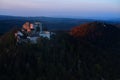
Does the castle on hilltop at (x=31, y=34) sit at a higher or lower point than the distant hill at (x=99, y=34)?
higher

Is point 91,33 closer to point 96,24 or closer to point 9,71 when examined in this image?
point 96,24

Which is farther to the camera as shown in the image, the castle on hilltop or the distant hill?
the distant hill

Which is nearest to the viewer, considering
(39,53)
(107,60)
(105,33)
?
(39,53)

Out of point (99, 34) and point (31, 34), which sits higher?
point (31, 34)

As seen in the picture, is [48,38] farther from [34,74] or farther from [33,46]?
[34,74]

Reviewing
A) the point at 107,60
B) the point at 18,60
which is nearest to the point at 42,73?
the point at 18,60

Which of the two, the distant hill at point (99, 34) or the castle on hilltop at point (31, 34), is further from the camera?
the distant hill at point (99, 34)

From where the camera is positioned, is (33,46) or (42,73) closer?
(42,73)

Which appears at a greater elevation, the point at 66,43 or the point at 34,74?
the point at 66,43

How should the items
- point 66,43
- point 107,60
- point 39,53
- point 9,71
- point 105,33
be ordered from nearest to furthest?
point 9,71
point 39,53
point 66,43
point 107,60
point 105,33

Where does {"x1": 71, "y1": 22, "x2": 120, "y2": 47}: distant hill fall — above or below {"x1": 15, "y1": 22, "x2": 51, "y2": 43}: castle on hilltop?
below

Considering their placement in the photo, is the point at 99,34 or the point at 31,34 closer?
the point at 31,34
